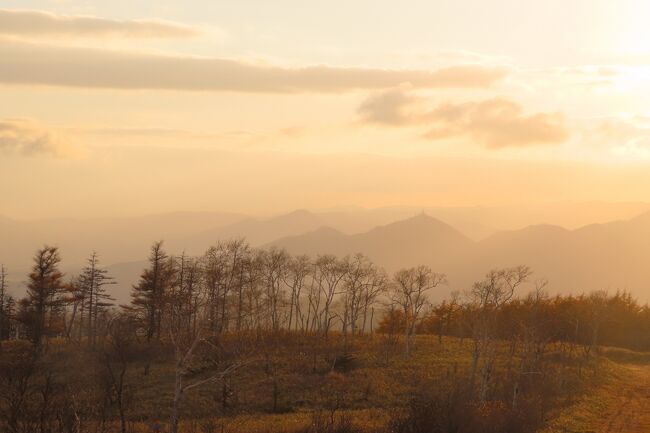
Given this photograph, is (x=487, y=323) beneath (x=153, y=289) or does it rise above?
beneath

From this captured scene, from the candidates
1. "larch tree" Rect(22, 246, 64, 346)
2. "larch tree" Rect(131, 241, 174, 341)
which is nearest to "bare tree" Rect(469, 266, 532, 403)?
"larch tree" Rect(131, 241, 174, 341)

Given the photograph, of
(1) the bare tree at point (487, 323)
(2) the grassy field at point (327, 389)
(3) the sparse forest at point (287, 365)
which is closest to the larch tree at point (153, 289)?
(3) the sparse forest at point (287, 365)

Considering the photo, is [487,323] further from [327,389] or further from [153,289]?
[153,289]

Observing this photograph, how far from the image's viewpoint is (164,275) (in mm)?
73188

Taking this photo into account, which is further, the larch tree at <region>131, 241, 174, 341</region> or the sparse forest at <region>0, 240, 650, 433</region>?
the larch tree at <region>131, 241, 174, 341</region>

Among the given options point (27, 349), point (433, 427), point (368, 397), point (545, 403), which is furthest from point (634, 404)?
point (27, 349)

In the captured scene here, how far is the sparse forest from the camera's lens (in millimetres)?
34781

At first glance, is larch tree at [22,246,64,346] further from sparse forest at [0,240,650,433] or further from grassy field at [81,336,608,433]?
grassy field at [81,336,608,433]

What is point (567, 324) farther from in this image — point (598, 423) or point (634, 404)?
point (598, 423)

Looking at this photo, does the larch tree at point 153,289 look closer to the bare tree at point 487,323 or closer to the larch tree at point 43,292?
the larch tree at point 43,292

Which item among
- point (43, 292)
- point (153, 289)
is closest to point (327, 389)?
point (153, 289)

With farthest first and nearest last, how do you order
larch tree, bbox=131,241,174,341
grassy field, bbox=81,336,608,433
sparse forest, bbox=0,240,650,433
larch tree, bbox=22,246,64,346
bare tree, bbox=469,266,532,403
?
larch tree, bbox=131,241,174,341, larch tree, bbox=22,246,64,346, bare tree, bbox=469,266,532,403, grassy field, bbox=81,336,608,433, sparse forest, bbox=0,240,650,433

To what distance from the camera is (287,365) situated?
2338 inches

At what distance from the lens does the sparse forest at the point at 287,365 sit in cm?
3478
